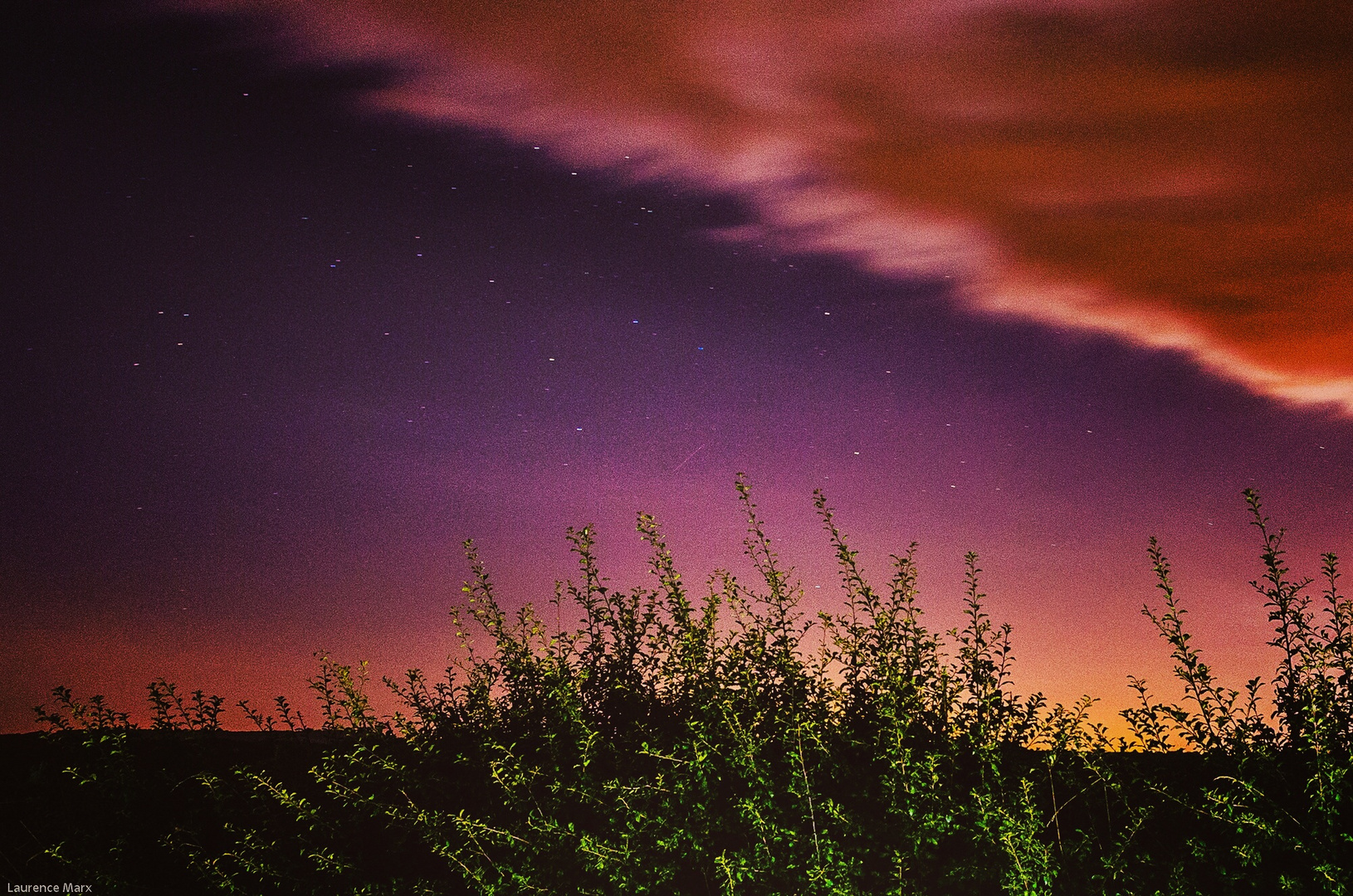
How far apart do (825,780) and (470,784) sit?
2.50 m

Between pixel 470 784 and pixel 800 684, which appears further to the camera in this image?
pixel 470 784


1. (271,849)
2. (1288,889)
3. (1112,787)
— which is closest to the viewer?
(1288,889)

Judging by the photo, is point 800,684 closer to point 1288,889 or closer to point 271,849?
point 1288,889

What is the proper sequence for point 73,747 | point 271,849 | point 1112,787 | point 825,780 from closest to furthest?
point 1112,787 → point 825,780 → point 271,849 → point 73,747

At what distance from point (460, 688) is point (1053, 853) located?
13.4ft

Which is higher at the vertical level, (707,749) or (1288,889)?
(707,749)

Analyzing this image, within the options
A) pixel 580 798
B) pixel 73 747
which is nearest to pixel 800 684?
pixel 580 798

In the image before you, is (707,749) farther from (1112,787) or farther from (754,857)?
Result: (1112,787)

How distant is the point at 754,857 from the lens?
4.53m

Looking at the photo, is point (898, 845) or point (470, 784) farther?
point (470, 784)

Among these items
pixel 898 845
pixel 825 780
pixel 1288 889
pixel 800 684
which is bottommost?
pixel 1288 889

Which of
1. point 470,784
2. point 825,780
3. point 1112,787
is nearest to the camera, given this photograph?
point 1112,787

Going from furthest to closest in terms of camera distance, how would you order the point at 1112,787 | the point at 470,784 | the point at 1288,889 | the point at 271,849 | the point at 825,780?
the point at 470,784
the point at 271,849
the point at 825,780
the point at 1112,787
the point at 1288,889

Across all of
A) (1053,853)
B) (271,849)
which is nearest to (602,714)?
(271,849)
